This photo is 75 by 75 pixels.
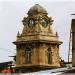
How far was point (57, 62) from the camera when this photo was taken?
62.5 m

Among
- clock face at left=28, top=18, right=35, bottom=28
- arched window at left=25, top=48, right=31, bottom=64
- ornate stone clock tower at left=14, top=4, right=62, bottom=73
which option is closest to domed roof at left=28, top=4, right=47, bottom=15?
ornate stone clock tower at left=14, top=4, right=62, bottom=73

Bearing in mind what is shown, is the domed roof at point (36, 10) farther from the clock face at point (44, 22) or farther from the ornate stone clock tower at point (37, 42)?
the clock face at point (44, 22)

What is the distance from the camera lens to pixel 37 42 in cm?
6222

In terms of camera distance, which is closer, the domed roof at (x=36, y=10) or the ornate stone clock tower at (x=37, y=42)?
the ornate stone clock tower at (x=37, y=42)

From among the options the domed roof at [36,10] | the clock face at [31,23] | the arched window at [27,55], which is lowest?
the arched window at [27,55]

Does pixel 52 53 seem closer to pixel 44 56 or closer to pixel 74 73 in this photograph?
pixel 44 56

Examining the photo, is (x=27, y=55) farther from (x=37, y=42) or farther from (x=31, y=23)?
(x=31, y=23)

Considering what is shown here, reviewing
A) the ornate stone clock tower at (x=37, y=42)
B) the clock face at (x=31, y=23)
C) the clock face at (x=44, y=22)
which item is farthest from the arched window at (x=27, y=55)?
the clock face at (x=44, y=22)

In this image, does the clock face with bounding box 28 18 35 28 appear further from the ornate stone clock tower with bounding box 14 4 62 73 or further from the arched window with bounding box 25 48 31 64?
the arched window with bounding box 25 48 31 64

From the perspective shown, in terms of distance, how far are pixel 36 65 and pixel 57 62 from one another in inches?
106

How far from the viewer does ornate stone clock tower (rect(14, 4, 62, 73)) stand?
62.1 metres

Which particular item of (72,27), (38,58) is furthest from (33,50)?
(72,27)

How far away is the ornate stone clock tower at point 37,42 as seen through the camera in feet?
204

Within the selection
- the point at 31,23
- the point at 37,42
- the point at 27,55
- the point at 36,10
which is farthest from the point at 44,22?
the point at 27,55
